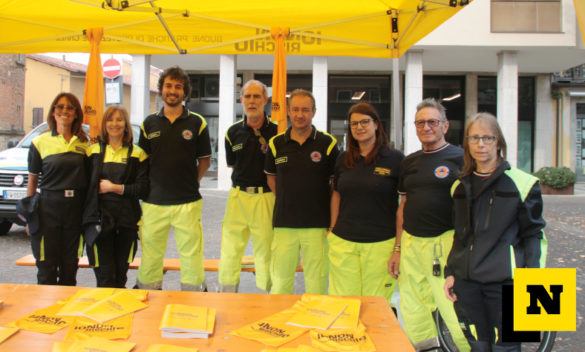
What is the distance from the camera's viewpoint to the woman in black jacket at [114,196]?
355cm

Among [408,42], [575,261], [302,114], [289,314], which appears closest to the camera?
[289,314]

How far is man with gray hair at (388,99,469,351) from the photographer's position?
2730 mm

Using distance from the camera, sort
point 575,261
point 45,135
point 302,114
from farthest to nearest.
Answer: point 575,261, point 45,135, point 302,114

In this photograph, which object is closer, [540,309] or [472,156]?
[540,309]

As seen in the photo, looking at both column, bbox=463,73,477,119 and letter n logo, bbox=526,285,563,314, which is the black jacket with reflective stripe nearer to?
letter n logo, bbox=526,285,563,314

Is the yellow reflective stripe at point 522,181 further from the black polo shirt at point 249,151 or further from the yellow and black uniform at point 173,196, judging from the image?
the yellow and black uniform at point 173,196

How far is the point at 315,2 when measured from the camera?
3760 mm

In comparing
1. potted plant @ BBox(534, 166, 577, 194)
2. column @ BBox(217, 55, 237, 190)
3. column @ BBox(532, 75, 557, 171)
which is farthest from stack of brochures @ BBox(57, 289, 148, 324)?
column @ BBox(532, 75, 557, 171)

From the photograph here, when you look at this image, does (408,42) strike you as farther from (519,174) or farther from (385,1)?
(519,174)

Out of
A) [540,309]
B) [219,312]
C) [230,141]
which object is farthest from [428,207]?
[230,141]

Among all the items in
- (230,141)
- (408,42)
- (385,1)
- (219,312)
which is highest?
(385,1)

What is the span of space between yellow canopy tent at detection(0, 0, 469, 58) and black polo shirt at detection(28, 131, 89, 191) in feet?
3.95

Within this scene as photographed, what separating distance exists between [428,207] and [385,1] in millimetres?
2035

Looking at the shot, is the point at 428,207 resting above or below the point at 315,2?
below
